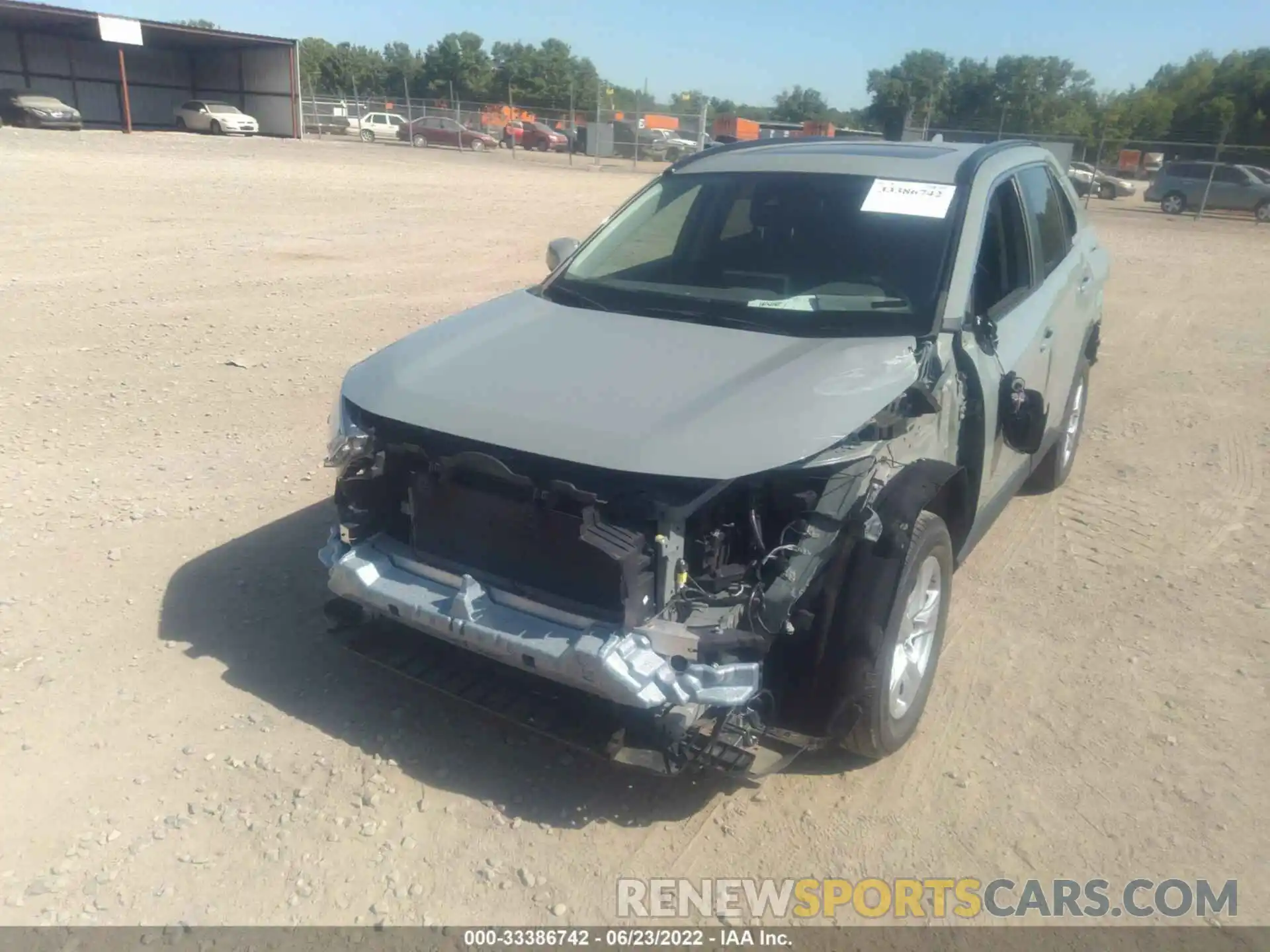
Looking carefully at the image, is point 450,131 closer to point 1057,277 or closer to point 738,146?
point 738,146

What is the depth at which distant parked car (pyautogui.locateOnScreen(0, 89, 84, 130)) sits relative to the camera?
108 feet

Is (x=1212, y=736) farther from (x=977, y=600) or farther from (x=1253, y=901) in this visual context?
(x=977, y=600)

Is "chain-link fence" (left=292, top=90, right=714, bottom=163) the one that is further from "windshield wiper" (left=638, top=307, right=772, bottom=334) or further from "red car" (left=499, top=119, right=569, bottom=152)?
"windshield wiper" (left=638, top=307, right=772, bottom=334)

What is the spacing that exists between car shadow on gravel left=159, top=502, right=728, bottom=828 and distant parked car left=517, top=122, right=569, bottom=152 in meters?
41.9

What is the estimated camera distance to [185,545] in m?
4.76

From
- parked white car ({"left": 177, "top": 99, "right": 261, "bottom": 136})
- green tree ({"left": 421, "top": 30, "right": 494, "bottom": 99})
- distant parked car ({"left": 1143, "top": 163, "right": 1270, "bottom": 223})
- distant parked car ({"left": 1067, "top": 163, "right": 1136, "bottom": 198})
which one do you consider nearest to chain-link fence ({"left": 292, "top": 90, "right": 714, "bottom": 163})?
parked white car ({"left": 177, "top": 99, "right": 261, "bottom": 136})

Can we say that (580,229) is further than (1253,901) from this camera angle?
Yes

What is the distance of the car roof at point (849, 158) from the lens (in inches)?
165

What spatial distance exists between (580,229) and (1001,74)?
47746mm

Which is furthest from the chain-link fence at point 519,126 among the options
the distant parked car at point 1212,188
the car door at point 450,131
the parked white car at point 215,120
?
the distant parked car at point 1212,188

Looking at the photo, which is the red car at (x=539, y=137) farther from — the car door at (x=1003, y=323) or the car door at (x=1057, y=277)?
the car door at (x=1003, y=323)

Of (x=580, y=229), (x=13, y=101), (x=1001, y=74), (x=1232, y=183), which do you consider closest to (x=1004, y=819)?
(x=580, y=229)

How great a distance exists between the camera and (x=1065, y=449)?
578 centimetres

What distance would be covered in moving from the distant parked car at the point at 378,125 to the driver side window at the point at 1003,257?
44012 millimetres
